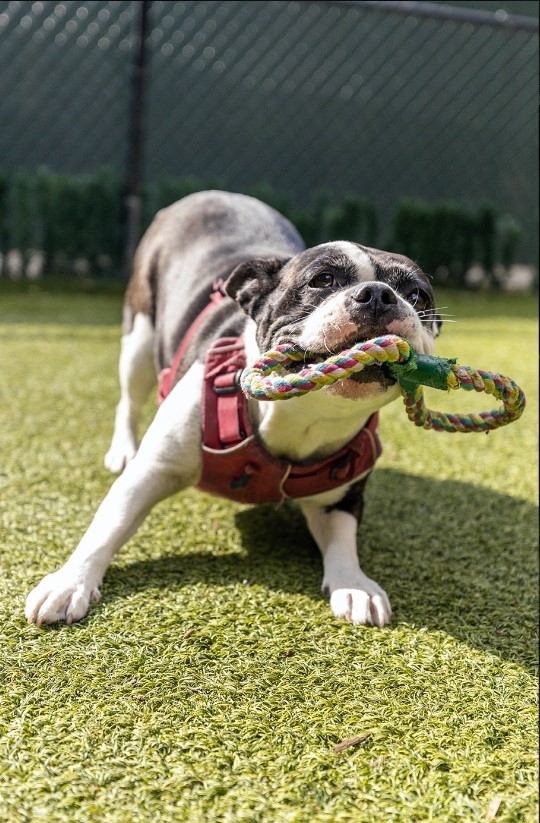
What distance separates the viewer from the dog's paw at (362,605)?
2037 mm

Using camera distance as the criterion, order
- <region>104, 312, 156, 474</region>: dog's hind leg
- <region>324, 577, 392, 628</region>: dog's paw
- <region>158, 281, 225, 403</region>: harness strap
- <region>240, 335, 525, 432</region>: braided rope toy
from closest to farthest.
Answer: <region>240, 335, 525, 432</region>: braided rope toy → <region>324, 577, 392, 628</region>: dog's paw → <region>158, 281, 225, 403</region>: harness strap → <region>104, 312, 156, 474</region>: dog's hind leg

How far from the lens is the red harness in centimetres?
224

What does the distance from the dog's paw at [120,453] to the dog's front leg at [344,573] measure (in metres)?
0.79

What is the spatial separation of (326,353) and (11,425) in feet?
6.07

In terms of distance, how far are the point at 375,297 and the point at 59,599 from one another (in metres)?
0.98

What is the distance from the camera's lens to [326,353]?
192 centimetres

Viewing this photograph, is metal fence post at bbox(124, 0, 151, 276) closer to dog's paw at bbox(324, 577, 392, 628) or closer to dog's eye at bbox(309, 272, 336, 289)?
dog's eye at bbox(309, 272, 336, 289)

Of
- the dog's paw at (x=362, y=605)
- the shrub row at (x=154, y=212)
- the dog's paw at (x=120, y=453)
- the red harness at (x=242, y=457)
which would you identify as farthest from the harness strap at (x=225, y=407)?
the shrub row at (x=154, y=212)

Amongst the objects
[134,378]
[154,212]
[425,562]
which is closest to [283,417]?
[425,562]

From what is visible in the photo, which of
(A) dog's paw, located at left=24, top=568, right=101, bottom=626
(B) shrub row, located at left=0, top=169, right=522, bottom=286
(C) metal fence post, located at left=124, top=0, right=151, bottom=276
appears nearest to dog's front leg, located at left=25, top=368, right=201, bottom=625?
(A) dog's paw, located at left=24, top=568, right=101, bottom=626

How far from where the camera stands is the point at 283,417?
7.23 feet

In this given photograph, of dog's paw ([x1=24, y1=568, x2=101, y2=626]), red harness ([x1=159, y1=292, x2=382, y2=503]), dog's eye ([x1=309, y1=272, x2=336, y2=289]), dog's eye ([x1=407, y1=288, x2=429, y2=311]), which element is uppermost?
dog's eye ([x1=309, y1=272, x2=336, y2=289])

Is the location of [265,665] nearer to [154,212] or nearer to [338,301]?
[338,301]

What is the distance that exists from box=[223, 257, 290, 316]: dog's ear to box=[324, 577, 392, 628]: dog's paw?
769 millimetres
